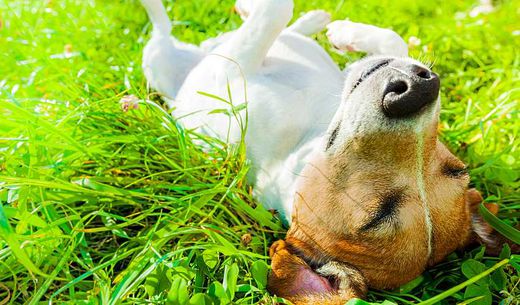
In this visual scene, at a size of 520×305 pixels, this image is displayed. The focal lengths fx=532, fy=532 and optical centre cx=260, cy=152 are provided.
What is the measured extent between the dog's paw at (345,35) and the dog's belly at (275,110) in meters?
0.21

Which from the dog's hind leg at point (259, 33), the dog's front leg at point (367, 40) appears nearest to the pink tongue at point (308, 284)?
the dog's hind leg at point (259, 33)

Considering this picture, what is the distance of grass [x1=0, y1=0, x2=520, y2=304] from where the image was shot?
7.29 feet

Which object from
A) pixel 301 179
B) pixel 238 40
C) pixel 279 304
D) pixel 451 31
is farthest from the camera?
pixel 451 31

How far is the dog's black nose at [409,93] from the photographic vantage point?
2018 millimetres

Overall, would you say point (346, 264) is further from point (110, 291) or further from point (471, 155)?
point (471, 155)

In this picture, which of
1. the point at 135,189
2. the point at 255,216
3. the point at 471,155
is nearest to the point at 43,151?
the point at 135,189

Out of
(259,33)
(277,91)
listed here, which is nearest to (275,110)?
(277,91)

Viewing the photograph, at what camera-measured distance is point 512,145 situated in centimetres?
313

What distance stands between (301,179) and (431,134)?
0.61m

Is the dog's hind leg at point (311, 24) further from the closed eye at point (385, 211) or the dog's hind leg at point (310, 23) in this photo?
the closed eye at point (385, 211)

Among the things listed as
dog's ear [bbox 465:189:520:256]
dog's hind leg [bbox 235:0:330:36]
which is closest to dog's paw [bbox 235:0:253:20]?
dog's hind leg [bbox 235:0:330:36]

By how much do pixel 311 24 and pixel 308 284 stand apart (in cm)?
199

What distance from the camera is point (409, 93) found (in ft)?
6.62

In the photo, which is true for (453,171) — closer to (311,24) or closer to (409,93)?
(409,93)
